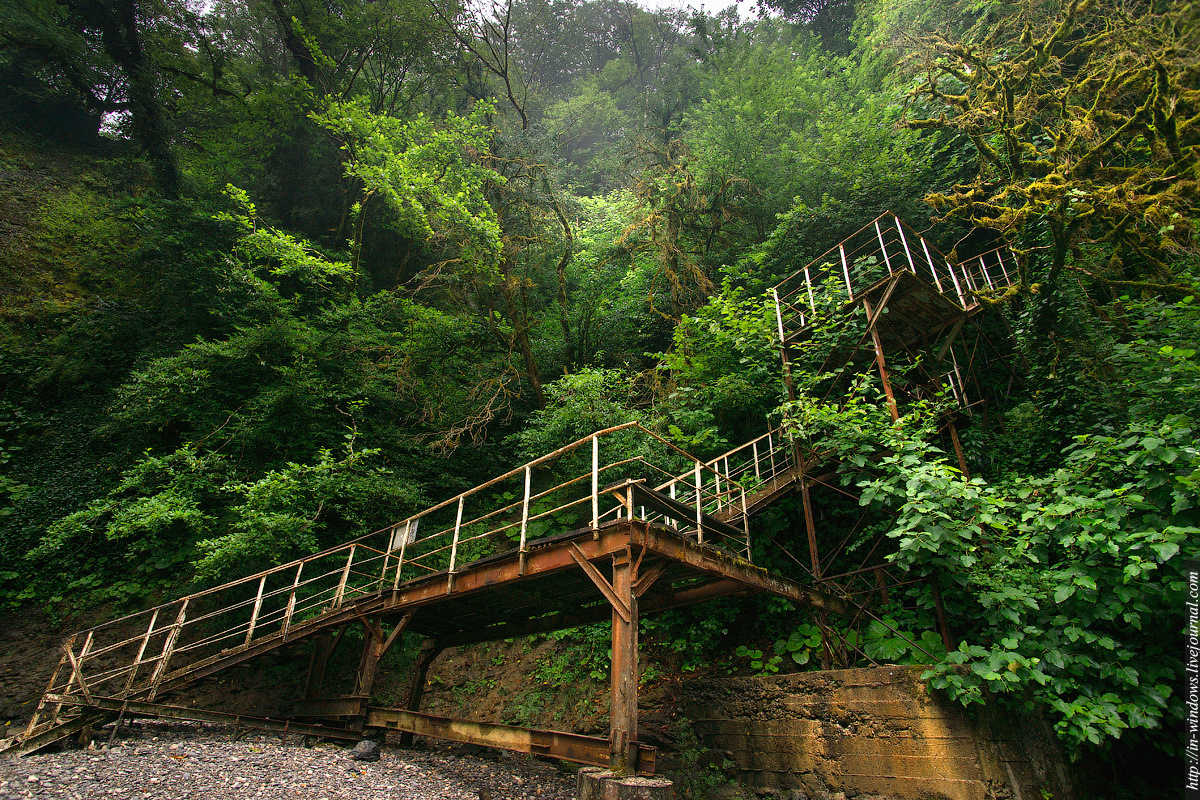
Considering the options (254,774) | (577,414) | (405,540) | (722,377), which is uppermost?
(722,377)

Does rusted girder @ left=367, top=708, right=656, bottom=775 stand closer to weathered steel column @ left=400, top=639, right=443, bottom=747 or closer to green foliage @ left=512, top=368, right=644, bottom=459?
weathered steel column @ left=400, top=639, right=443, bottom=747

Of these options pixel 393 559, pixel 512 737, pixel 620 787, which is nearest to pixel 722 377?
pixel 512 737

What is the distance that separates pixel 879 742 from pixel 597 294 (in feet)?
39.6

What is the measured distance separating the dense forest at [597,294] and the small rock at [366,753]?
3.92 m

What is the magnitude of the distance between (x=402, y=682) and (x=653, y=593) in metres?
6.59

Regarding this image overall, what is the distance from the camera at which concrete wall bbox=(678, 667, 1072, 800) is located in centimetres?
457

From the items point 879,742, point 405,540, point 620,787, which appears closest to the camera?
point 620,787

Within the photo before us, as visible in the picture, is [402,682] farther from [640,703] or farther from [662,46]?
[662,46]

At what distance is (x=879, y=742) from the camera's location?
500 centimetres

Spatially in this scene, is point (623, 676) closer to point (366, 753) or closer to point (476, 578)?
point (476, 578)

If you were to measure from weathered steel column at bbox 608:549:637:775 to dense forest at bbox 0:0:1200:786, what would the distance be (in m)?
2.70

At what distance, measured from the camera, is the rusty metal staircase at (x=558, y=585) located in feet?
16.5

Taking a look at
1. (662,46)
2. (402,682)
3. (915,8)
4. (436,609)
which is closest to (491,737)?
(436,609)

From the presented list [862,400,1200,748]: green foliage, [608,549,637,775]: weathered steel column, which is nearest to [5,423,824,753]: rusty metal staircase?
[608,549,637,775]: weathered steel column
